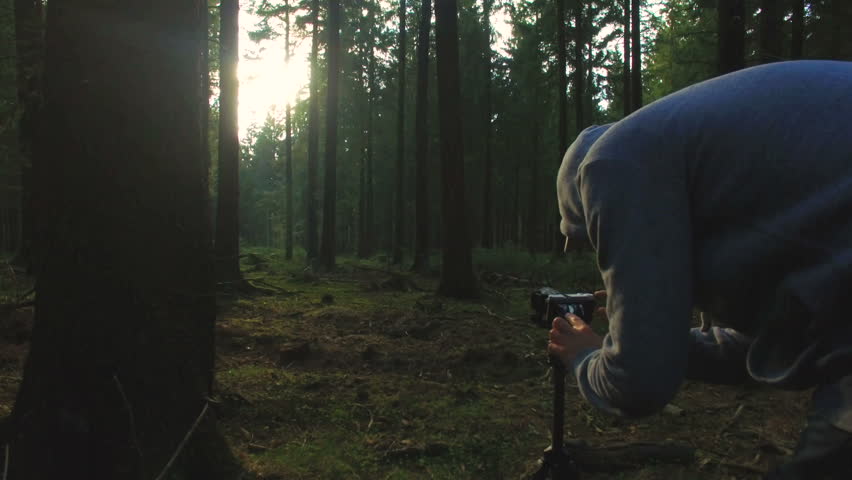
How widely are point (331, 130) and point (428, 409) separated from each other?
14961 millimetres

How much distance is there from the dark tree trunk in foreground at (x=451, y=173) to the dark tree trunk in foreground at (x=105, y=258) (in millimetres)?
8293

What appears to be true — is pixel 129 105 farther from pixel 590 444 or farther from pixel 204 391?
pixel 590 444

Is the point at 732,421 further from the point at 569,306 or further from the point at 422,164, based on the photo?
the point at 422,164

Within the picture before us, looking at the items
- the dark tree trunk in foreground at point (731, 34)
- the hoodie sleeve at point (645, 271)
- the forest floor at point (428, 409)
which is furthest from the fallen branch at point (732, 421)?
the dark tree trunk in foreground at point (731, 34)

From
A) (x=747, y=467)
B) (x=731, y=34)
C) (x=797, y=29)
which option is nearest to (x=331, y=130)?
(x=797, y=29)

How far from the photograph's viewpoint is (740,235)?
1145 mm

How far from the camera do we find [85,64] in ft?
8.24

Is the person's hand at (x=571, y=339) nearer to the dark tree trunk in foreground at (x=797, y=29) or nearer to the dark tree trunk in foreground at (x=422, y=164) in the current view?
the dark tree trunk in foreground at (x=797, y=29)

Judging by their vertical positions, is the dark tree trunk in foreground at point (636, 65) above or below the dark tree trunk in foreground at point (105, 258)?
above

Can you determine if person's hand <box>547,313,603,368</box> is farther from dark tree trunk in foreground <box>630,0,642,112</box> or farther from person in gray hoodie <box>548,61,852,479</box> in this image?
dark tree trunk in foreground <box>630,0,642,112</box>

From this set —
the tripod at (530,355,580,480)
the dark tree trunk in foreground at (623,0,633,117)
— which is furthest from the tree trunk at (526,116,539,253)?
the tripod at (530,355,580,480)

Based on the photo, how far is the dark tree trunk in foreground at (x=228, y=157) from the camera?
11.7 meters

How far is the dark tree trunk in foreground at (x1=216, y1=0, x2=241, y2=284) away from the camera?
11.7 metres

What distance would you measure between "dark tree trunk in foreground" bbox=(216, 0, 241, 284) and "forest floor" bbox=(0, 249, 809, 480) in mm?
4708
